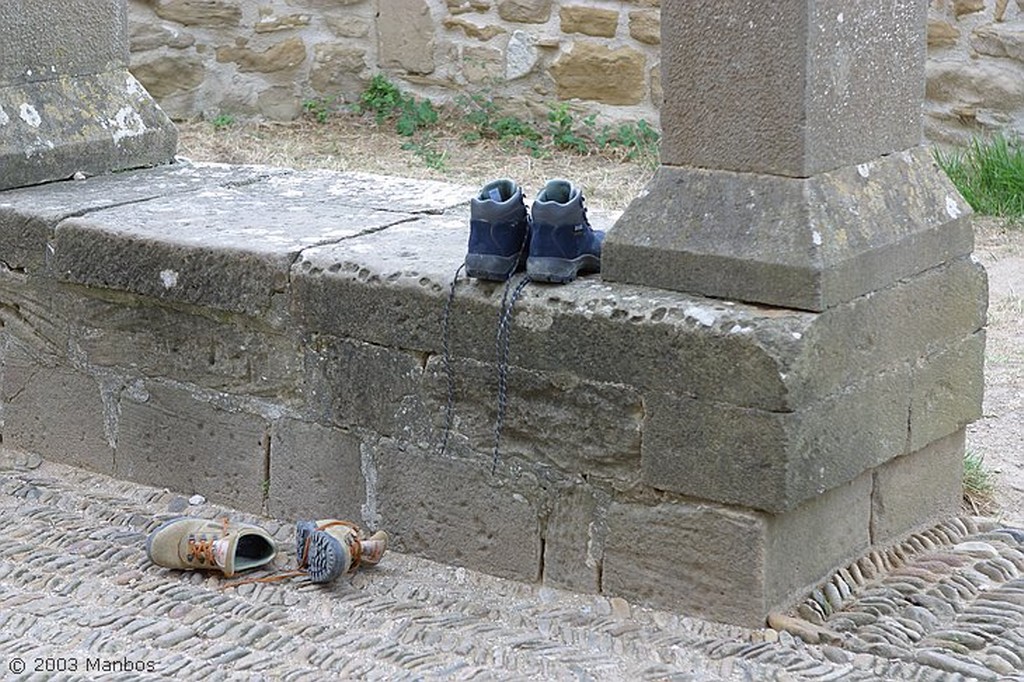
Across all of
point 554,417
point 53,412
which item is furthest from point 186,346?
point 554,417

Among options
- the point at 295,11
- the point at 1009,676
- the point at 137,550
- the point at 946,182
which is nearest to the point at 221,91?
the point at 295,11

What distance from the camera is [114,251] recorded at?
3904 mm

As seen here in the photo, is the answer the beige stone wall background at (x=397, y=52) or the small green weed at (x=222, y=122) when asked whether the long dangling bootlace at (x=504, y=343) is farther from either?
the small green weed at (x=222, y=122)

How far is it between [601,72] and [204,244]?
3.90m

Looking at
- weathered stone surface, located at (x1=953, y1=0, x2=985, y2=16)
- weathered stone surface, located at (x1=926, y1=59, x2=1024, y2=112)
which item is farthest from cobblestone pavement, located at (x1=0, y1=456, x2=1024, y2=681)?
weathered stone surface, located at (x1=953, y1=0, x2=985, y2=16)

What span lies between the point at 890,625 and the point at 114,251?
203 centimetres

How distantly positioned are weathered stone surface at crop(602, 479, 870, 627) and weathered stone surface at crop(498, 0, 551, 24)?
14.3 ft

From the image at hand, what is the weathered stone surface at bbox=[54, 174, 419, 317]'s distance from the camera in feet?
12.2

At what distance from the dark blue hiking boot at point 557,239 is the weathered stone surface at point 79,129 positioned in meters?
1.69

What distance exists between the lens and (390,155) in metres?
7.27

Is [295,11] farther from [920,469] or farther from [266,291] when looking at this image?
[920,469]

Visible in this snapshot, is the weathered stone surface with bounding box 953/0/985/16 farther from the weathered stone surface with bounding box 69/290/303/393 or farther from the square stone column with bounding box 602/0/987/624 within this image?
the weathered stone surface with bounding box 69/290/303/393

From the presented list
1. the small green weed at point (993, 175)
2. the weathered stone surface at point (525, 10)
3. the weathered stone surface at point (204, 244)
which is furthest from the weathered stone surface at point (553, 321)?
the weathered stone surface at point (525, 10)

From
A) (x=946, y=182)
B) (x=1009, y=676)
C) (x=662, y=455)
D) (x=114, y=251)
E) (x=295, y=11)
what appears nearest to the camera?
(x=1009, y=676)
